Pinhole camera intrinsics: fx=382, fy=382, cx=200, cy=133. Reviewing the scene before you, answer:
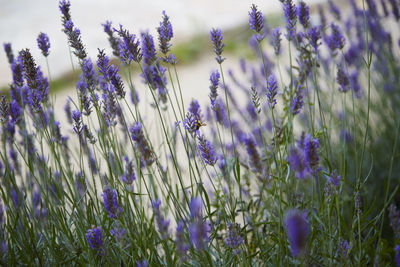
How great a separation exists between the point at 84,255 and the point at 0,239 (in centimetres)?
26

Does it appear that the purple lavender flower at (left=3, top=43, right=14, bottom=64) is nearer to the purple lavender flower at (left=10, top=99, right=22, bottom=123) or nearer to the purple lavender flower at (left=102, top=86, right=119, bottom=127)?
the purple lavender flower at (left=10, top=99, right=22, bottom=123)

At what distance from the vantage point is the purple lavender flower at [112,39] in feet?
3.77

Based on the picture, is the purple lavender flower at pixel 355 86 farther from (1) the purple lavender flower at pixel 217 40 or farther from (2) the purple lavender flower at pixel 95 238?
(2) the purple lavender flower at pixel 95 238

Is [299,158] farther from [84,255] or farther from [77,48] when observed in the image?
[84,255]

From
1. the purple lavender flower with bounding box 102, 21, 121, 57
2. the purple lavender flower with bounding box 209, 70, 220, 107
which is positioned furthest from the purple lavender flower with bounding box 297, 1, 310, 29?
the purple lavender flower with bounding box 102, 21, 121, 57

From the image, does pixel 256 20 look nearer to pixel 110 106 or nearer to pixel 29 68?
pixel 110 106

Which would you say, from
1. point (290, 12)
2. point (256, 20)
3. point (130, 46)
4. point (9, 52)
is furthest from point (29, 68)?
point (290, 12)

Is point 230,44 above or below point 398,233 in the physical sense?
above

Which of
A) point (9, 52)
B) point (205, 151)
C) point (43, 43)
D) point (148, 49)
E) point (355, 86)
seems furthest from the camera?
point (355, 86)

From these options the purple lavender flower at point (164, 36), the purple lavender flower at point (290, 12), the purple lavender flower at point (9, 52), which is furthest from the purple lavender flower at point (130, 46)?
the purple lavender flower at point (9, 52)

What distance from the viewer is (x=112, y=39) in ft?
3.79

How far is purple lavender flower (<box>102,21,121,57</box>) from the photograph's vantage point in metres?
1.15

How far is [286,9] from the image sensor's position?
1136 mm

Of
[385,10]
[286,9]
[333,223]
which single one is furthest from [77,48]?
[385,10]
